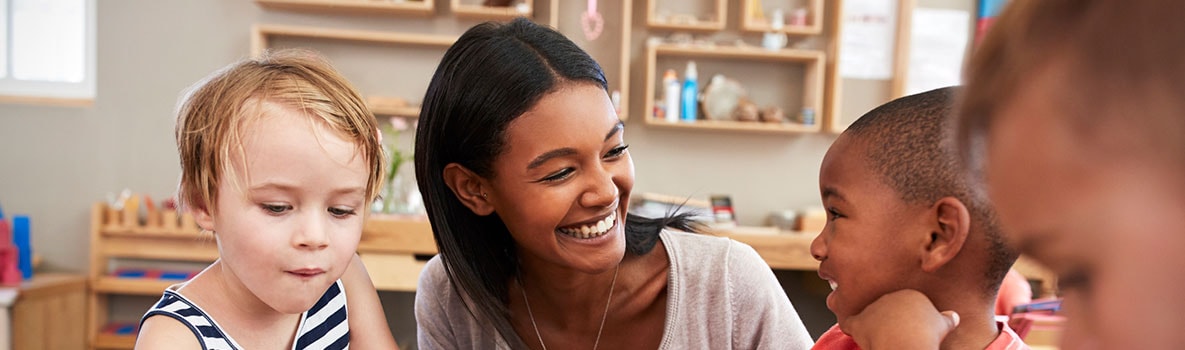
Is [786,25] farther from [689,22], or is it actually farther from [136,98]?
[136,98]

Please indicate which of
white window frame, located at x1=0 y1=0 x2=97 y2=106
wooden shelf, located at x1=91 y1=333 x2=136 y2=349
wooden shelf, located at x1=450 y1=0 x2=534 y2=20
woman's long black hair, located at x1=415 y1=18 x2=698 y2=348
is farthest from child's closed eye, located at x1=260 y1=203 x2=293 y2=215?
white window frame, located at x1=0 y1=0 x2=97 y2=106

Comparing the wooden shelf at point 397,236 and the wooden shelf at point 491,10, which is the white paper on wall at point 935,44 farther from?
the wooden shelf at point 397,236

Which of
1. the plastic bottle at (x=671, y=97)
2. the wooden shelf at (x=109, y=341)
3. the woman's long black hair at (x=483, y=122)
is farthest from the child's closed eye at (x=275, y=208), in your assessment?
the wooden shelf at (x=109, y=341)

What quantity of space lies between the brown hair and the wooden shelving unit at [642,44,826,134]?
3.20m

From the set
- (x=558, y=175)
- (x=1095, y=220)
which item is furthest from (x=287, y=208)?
(x=1095, y=220)

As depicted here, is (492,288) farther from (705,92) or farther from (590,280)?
(705,92)

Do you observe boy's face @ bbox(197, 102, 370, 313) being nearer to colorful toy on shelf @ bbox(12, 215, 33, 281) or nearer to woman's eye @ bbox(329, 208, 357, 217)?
woman's eye @ bbox(329, 208, 357, 217)

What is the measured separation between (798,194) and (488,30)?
291cm

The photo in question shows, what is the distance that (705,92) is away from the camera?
12.3ft

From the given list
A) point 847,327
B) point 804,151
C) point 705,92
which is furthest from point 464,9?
point 847,327

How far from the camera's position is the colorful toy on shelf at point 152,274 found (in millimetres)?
3588

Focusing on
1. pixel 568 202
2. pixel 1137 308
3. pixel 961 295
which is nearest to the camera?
pixel 1137 308

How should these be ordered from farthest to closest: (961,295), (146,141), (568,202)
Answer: (146,141)
(568,202)
(961,295)

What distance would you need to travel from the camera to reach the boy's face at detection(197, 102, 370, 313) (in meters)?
0.94
